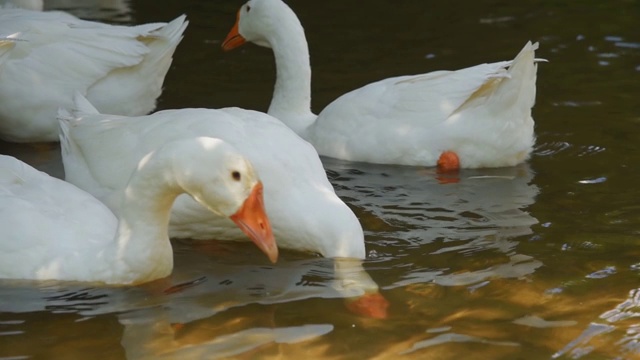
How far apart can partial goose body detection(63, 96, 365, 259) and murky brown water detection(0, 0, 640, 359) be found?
163 mm

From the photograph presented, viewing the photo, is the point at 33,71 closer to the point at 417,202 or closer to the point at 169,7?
the point at 417,202

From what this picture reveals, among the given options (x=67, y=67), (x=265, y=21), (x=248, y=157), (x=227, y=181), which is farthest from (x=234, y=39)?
(x=227, y=181)

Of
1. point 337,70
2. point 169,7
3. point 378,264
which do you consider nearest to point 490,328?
point 378,264

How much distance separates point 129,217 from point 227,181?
69 cm

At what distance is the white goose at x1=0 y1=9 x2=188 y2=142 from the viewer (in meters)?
8.17

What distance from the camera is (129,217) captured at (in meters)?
5.73

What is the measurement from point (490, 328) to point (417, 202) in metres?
2.02

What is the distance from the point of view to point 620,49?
10.0 m

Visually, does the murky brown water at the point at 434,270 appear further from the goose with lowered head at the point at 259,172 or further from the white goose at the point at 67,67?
the white goose at the point at 67,67

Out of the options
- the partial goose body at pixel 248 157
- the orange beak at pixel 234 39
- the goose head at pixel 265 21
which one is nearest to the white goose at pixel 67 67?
the goose head at pixel 265 21

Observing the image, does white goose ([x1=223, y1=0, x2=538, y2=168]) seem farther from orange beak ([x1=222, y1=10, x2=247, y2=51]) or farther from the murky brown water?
orange beak ([x1=222, y1=10, x2=247, y2=51])

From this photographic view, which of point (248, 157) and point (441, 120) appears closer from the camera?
point (248, 157)

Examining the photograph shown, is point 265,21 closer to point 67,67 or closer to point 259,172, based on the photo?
point 67,67

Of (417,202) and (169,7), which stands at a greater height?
(169,7)
